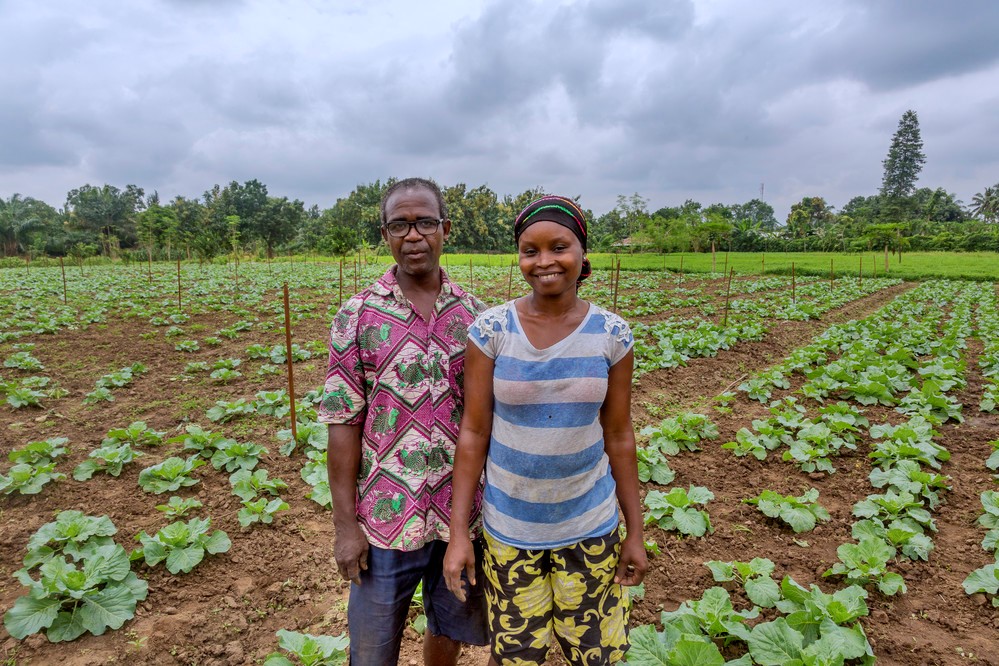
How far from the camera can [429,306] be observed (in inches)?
65.7

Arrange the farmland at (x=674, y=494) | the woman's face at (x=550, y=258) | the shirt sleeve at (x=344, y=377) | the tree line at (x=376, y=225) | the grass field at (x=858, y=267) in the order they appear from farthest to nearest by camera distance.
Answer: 1. the tree line at (x=376, y=225)
2. the grass field at (x=858, y=267)
3. the farmland at (x=674, y=494)
4. the shirt sleeve at (x=344, y=377)
5. the woman's face at (x=550, y=258)

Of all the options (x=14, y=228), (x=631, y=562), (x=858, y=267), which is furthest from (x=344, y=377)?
(x=14, y=228)

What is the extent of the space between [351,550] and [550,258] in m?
1.09

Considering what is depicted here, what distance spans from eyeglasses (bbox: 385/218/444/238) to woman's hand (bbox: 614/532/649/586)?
3.81ft

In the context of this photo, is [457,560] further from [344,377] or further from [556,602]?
[344,377]

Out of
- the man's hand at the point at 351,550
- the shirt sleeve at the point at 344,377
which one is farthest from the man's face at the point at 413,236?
the man's hand at the point at 351,550

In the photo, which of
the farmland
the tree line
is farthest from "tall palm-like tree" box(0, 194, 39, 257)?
the farmland

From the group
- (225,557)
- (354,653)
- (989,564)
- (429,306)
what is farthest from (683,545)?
(225,557)

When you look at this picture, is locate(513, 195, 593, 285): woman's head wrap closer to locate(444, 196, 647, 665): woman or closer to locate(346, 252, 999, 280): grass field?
locate(444, 196, 647, 665): woman

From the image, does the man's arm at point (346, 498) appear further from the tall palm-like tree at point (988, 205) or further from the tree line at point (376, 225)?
the tall palm-like tree at point (988, 205)

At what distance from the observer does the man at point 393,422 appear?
158 centimetres

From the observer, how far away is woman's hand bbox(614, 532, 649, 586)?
1.62 meters

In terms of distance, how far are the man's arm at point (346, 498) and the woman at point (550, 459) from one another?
0.98ft

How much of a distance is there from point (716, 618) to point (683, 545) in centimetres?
94
